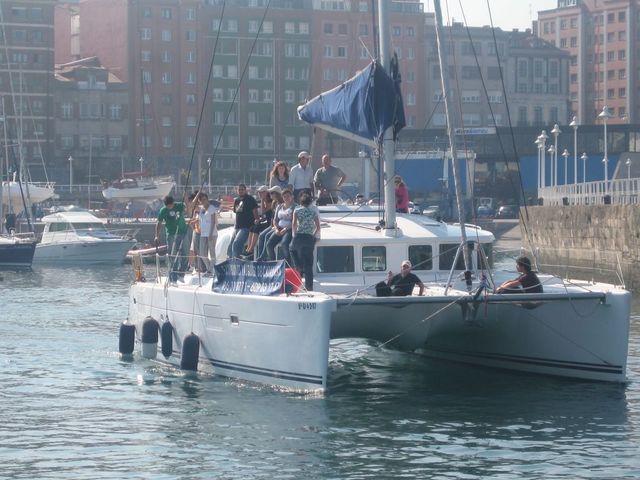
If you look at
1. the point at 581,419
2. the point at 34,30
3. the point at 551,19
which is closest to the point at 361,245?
the point at 581,419

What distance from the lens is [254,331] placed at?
1711cm

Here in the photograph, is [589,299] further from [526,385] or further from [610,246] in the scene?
[610,246]

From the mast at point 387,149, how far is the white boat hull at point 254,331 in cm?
263

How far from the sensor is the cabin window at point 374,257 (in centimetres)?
1881

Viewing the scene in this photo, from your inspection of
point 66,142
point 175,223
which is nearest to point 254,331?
point 175,223

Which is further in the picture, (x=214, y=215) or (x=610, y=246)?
(x=610, y=246)

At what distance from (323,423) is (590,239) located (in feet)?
102

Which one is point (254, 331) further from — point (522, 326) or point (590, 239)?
point (590, 239)

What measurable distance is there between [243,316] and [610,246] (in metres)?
27.1

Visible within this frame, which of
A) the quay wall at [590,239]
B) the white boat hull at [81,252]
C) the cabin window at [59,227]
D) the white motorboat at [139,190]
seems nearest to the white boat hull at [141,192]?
the white motorboat at [139,190]

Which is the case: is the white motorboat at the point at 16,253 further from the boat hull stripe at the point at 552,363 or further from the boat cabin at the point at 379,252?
the boat cabin at the point at 379,252

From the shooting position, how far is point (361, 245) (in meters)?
18.8

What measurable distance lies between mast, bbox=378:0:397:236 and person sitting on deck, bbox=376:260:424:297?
146cm

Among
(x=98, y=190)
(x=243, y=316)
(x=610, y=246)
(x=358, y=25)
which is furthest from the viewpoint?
(x=358, y=25)
